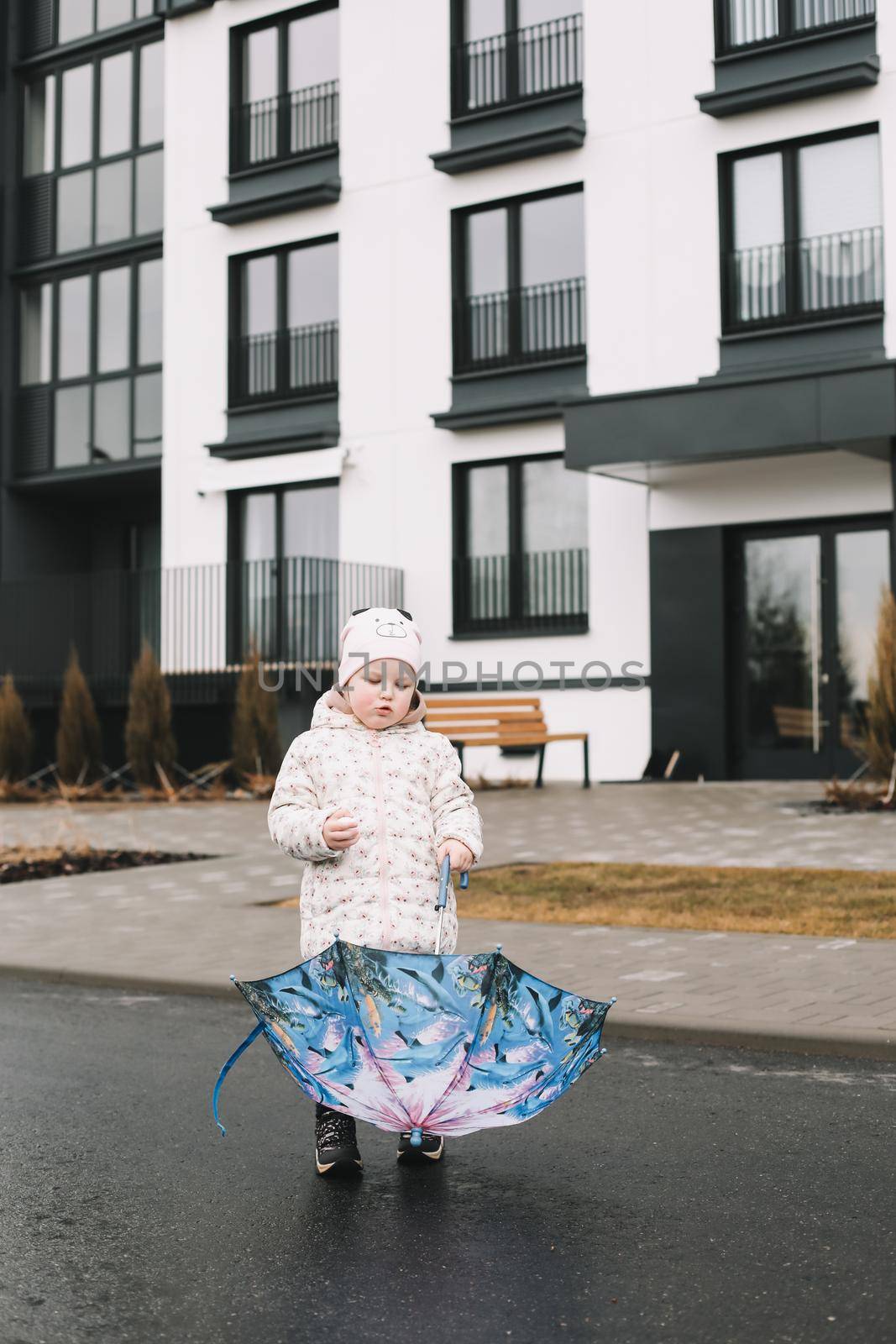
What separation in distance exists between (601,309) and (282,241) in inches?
230

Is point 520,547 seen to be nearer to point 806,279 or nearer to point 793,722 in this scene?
point 793,722

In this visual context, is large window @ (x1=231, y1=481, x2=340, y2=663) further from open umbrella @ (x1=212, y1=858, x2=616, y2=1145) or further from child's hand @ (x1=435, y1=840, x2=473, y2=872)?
open umbrella @ (x1=212, y1=858, x2=616, y2=1145)

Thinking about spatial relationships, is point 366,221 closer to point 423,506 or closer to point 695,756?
point 423,506

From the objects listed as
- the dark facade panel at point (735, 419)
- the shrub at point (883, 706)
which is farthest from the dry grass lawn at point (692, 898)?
the dark facade panel at point (735, 419)

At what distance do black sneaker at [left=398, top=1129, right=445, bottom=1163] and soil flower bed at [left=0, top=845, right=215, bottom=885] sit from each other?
7.59m

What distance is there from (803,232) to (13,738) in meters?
11.8

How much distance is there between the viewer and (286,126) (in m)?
24.0

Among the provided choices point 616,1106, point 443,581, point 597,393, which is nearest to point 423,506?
point 443,581

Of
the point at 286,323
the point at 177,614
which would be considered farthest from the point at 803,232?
the point at 177,614

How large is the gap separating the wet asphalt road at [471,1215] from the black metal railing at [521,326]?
16.3 metres

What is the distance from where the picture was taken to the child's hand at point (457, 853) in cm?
422

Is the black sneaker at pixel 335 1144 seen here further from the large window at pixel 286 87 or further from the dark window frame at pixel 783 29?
the large window at pixel 286 87

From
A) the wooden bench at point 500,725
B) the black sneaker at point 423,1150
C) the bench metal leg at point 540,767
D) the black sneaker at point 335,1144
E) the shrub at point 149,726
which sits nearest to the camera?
the black sneaker at point 335,1144

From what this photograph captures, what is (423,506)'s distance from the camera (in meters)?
22.3
